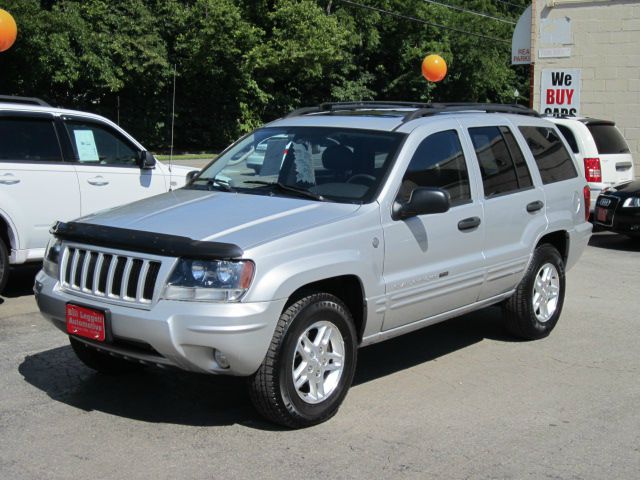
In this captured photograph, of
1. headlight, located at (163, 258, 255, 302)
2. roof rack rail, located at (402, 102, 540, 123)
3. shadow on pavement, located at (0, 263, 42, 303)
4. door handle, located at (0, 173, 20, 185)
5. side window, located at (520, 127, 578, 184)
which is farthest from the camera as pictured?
shadow on pavement, located at (0, 263, 42, 303)

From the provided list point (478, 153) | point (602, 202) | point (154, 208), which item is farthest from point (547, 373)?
point (602, 202)

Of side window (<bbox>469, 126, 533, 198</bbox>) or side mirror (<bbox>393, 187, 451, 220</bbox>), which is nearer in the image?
side mirror (<bbox>393, 187, 451, 220</bbox>)

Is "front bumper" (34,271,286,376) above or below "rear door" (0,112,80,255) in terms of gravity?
below

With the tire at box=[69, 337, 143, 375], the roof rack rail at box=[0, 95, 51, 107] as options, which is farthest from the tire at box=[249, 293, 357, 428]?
the roof rack rail at box=[0, 95, 51, 107]

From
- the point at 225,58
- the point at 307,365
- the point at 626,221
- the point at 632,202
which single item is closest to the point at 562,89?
the point at 632,202

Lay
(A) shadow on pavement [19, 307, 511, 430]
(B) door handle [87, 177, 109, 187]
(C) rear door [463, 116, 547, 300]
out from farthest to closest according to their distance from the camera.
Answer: (B) door handle [87, 177, 109, 187]
(C) rear door [463, 116, 547, 300]
(A) shadow on pavement [19, 307, 511, 430]

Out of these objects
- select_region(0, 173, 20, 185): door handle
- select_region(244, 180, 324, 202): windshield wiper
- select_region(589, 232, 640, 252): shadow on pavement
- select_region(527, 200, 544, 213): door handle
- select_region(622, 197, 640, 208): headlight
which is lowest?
select_region(589, 232, 640, 252): shadow on pavement

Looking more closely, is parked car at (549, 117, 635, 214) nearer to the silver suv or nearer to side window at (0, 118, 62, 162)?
the silver suv

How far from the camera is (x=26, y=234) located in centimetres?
816

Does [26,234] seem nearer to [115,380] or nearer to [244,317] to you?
[115,380]

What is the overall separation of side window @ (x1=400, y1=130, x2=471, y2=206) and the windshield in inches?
7.5

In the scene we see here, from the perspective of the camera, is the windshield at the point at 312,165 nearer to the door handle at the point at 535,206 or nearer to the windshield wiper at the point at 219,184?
the windshield wiper at the point at 219,184

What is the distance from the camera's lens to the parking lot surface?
4.41 m

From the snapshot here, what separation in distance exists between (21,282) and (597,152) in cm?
854
